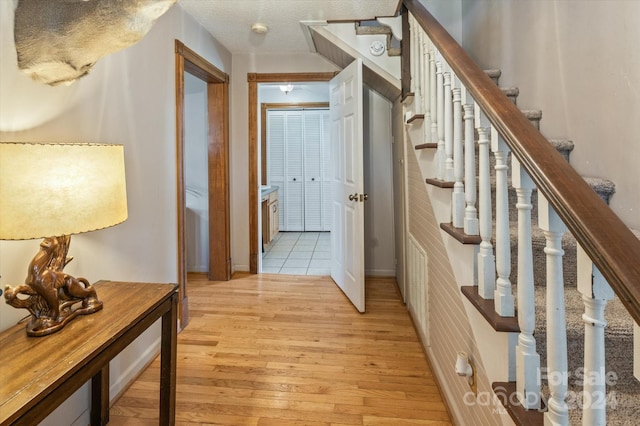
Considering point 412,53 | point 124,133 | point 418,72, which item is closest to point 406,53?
point 412,53

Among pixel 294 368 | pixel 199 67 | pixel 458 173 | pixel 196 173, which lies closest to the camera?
pixel 458 173

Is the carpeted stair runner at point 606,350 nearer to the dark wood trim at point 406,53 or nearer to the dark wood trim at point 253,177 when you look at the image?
the dark wood trim at point 406,53

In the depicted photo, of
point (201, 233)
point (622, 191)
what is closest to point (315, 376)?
point (622, 191)

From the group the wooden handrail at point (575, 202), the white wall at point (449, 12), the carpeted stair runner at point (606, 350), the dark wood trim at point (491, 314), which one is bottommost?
the carpeted stair runner at point (606, 350)

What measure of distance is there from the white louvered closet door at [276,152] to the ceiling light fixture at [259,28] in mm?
3213

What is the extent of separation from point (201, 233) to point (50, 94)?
2562mm

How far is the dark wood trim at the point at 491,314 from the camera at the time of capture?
3.16ft

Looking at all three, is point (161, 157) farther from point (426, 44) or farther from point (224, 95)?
point (426, 44)

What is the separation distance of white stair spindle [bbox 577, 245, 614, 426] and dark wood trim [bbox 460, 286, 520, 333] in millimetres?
289

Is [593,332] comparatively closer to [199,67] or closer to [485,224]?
[485,224]

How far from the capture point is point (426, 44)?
1.85 m

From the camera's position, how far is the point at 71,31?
130cm

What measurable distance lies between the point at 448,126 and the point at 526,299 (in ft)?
2.89

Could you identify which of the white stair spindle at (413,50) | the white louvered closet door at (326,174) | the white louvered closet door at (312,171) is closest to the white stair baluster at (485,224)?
the white stair spindle at (413,50)
